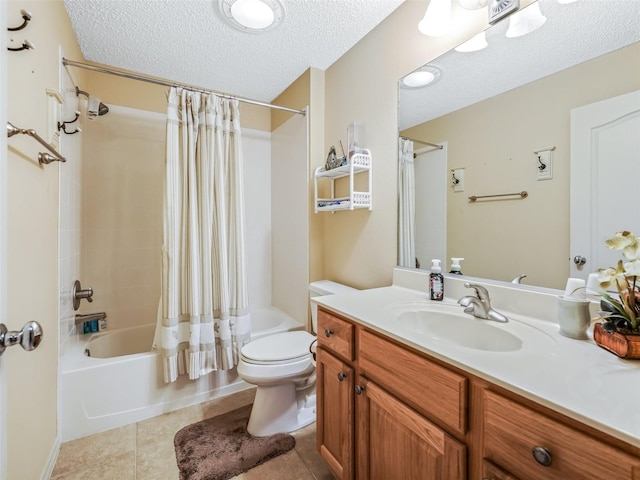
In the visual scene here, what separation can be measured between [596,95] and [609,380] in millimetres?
871

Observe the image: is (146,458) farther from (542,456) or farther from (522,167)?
(522,167)

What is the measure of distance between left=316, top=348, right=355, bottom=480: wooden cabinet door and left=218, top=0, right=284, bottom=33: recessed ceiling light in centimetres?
177

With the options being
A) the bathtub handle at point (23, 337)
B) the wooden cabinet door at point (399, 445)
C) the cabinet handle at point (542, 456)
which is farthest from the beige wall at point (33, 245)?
the cabinet handle at point (542, 456)

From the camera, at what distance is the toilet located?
4.98ft

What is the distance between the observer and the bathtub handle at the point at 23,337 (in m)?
0.63

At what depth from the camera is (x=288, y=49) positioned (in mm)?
1903

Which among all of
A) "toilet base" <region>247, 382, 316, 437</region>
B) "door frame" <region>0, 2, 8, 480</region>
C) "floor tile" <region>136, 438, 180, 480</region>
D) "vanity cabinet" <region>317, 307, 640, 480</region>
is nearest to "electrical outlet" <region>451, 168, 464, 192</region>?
"vanity cabinet" <region>317, 307, 640, 480</region>

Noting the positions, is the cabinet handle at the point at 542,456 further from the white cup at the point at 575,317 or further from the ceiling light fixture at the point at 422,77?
the ceiling light fixture at the point at 422,77

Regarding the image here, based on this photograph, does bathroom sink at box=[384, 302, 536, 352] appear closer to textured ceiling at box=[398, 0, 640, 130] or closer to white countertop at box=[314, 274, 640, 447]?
white countertop at box=[314, 274, 640, 447]

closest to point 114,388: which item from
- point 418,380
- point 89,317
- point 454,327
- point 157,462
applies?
point 157,462

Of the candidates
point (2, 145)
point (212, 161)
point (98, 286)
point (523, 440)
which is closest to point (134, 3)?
point (212, 161)

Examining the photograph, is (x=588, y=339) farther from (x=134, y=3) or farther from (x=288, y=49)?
(x=134, y=3)

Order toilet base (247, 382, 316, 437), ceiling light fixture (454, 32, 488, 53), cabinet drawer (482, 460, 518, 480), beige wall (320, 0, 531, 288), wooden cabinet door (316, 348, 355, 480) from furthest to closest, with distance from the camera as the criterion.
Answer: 1. toilet base (247, 382, 316, 437)
2. beige wall (320, 0, 531, 288)
3. ceiling light fixture (454, 32, 488, 53)
4. wooden cabinet door (316, 348, 355, 480)
5. cabinet drawer (482, 460, 518, 480)

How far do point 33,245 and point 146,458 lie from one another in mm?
1139
